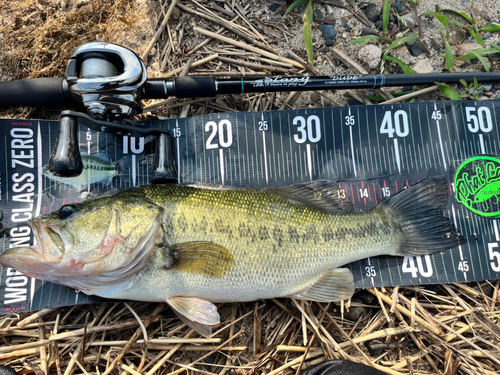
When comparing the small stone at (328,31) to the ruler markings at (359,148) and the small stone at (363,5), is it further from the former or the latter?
the ruler markings at (359,148)

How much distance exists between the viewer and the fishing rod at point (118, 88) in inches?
91.0

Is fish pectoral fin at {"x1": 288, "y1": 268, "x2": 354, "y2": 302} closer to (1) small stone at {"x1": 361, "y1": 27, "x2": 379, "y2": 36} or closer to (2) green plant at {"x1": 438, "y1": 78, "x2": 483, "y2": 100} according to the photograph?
(2) green plant at {"x1": 438, "y1": 78, "x2": 483, "y2": 100}

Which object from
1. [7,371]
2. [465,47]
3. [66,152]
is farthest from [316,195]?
[7,371]

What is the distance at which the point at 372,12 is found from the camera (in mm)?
3354

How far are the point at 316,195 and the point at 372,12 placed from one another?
A: 201 cm

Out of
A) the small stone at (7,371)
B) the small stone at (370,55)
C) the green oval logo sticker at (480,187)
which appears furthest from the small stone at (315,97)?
the small stone at (7,371)

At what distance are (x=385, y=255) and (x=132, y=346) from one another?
2.22 m

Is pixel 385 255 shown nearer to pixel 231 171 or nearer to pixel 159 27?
pixel 231 171

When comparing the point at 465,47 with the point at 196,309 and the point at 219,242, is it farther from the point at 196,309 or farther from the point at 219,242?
the point at 196,309

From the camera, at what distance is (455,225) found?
2934mm

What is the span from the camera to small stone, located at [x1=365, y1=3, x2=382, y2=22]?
3.35 m

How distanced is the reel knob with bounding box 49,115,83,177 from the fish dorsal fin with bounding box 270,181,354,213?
57.7 inches

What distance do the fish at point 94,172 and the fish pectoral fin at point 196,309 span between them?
119cm

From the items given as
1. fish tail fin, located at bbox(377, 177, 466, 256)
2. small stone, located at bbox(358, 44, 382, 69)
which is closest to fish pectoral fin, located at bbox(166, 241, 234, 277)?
fish tail fin, located at bbox(377, 177, 466, 256)
